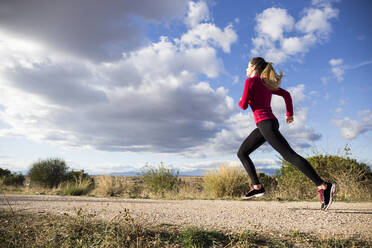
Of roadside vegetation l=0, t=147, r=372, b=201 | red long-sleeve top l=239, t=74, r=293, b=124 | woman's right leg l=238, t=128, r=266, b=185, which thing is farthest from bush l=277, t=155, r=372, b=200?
red long-sleeve top l=239, t=74, r=293, b=124

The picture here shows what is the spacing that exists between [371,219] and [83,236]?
4209mm

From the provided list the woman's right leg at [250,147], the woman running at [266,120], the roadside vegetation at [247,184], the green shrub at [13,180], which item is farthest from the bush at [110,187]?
the green shrub at [13,180]

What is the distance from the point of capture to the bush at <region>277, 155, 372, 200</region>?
8.86 metres

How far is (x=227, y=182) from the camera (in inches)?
388

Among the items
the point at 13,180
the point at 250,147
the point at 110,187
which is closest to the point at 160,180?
the point at 110,187

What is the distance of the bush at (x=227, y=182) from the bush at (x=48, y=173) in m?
11.8

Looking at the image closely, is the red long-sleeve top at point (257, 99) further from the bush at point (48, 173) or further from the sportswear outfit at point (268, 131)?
the bush at point (48, 173)

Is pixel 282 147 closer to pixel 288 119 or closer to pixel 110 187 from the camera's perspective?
pixel 288 119

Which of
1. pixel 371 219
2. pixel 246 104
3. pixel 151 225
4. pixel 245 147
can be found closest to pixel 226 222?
pixel 151 225

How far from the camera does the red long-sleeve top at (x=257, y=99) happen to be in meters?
4.21

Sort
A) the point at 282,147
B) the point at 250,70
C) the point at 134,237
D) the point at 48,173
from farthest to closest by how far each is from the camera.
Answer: the point at 48,173 → the point at 250,70 → the point at 282,147 → the point at 134,237

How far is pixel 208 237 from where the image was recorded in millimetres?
3166

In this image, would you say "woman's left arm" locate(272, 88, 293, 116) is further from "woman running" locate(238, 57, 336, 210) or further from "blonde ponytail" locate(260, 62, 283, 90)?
"blonde ponytail" locate(260, 62, 283, 90)

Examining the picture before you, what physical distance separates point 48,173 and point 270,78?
17015 millimetres
